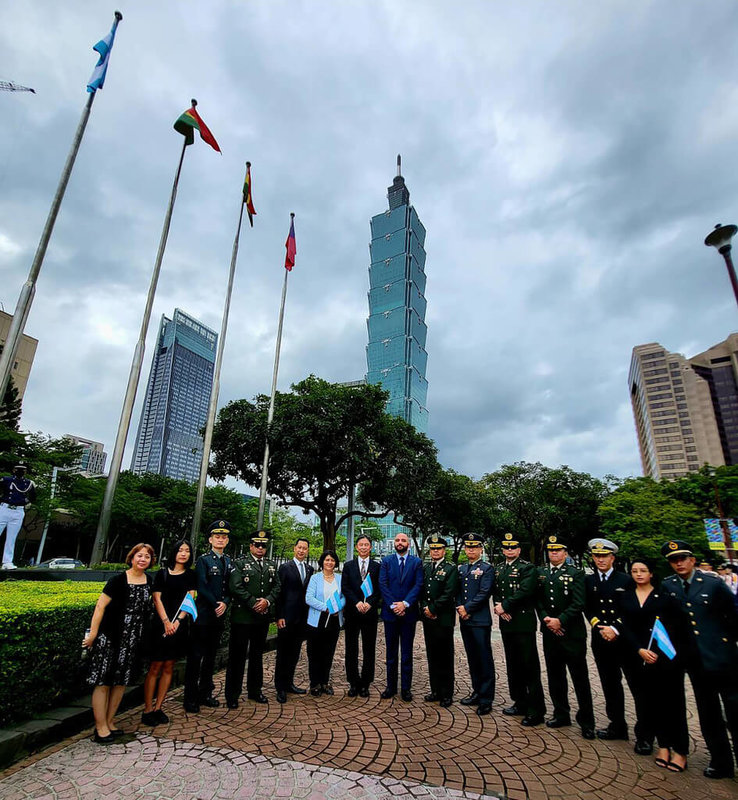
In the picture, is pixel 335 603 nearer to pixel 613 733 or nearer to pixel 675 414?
pixel 613 733

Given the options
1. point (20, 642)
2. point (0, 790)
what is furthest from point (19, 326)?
point (0, 790)

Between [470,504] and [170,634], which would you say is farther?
[470,504]

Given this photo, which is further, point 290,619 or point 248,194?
point 248,194

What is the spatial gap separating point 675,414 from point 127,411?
134 meters

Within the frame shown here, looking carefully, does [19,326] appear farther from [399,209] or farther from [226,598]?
[399,209]

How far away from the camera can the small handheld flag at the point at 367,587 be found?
19.3 ft

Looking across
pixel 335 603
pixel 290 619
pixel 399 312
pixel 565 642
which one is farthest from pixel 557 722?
pixel 399 312

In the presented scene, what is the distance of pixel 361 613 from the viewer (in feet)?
18.8

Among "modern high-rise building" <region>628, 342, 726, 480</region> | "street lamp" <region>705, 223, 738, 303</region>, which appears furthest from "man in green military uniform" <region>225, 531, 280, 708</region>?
"modern high-rise building" <region>628, 342, 726, 480</region>

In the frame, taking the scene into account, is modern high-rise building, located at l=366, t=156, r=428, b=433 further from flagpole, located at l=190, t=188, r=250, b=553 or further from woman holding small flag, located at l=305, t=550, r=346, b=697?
woman holding small flag, located at l=305, t=550, r=346, b=697

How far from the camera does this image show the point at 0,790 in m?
3.18

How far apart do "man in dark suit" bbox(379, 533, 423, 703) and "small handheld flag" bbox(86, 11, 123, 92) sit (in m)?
11.4

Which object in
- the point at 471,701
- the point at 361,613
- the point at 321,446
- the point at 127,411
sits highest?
the point at 321,446

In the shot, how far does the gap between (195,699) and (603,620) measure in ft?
14.5
